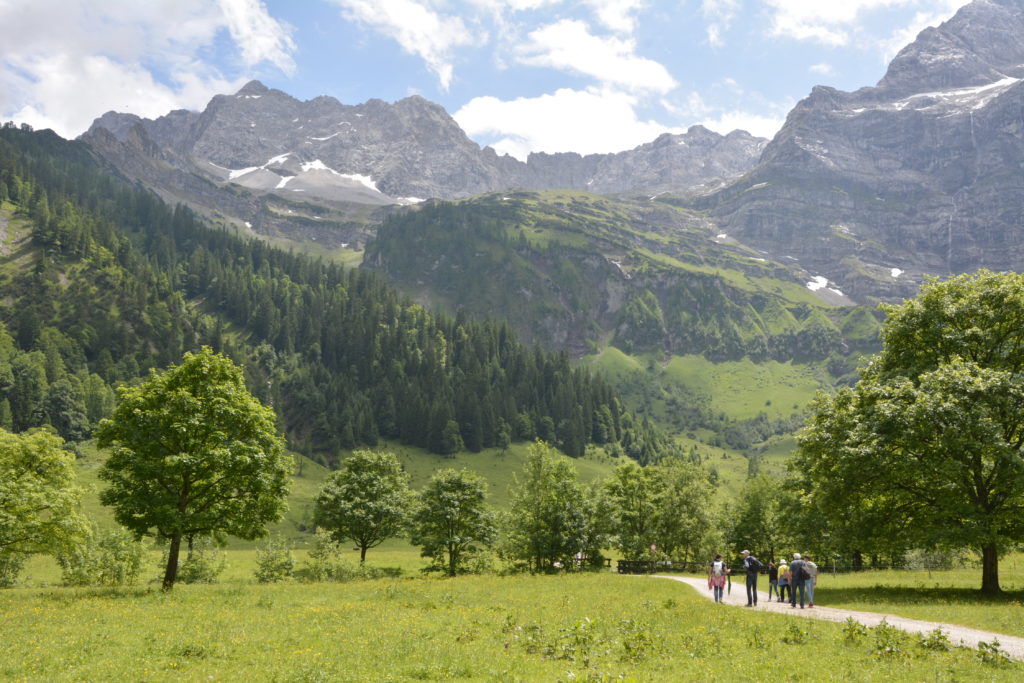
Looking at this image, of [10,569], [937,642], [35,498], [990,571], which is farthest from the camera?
[10,569]

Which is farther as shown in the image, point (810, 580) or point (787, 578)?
point (787, 578)

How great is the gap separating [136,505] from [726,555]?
262 ft

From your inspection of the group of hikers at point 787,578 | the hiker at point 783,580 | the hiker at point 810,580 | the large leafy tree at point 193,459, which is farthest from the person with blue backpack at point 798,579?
the large leafy tree at point 193,459

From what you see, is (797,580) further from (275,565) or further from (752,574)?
(275,565)

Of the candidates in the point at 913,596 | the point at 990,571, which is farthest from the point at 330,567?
the point at 990,571

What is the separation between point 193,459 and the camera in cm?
3825

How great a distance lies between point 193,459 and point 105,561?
23989 millimetres

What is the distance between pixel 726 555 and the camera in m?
89.9

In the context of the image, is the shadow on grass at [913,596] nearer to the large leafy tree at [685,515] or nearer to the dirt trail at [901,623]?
the dirt trail at [901,623]

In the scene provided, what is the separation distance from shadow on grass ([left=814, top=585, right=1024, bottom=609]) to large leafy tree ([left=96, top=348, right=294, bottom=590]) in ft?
126

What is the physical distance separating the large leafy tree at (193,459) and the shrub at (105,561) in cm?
1570

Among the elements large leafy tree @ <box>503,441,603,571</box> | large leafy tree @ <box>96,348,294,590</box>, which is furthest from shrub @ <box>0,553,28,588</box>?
large leafy tree @ <box>503,441,603,571</box>

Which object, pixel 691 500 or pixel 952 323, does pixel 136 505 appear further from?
pixel 691 500

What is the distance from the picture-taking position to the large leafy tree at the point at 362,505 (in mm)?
69688
